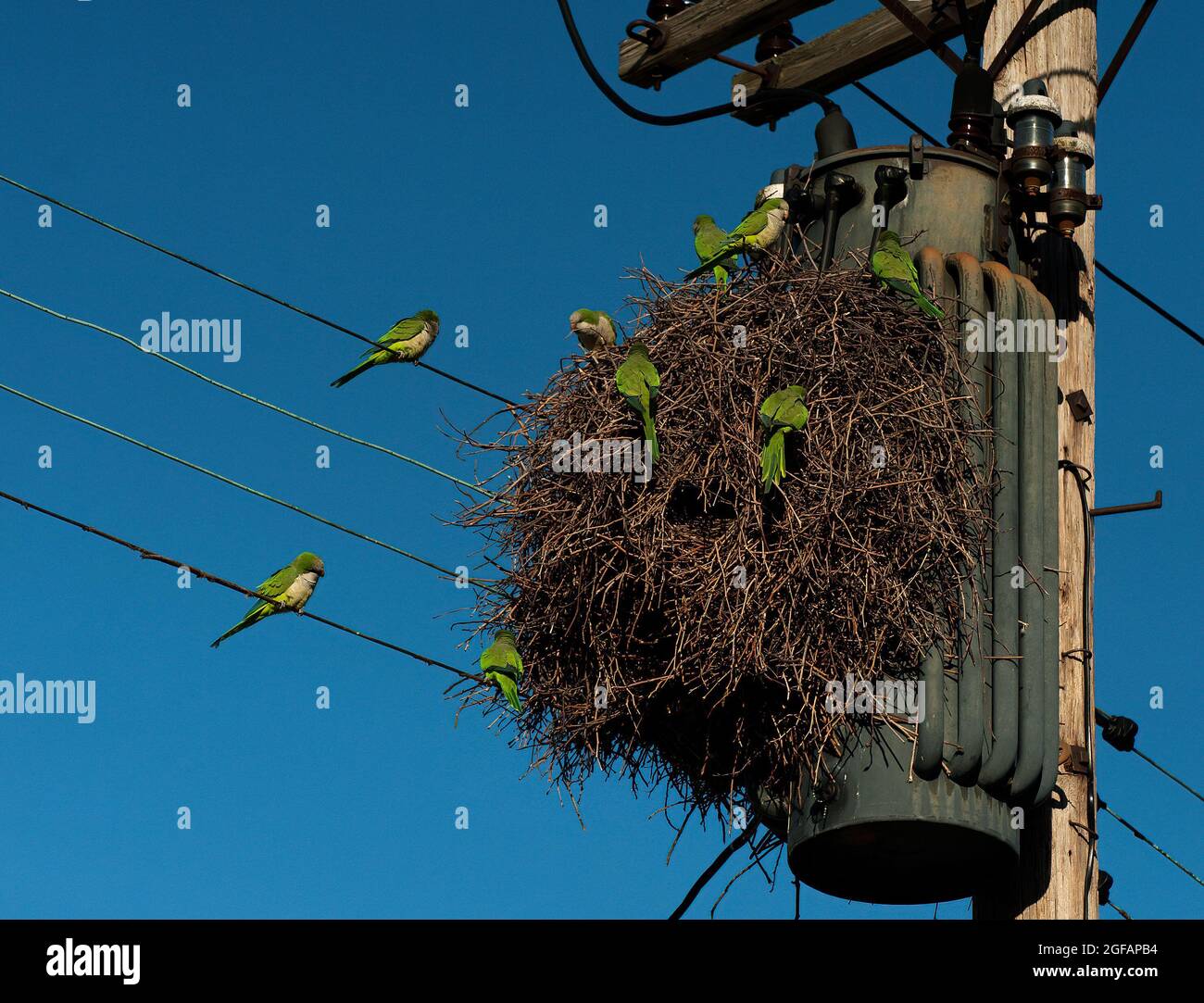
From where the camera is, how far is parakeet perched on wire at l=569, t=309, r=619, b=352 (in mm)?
9312

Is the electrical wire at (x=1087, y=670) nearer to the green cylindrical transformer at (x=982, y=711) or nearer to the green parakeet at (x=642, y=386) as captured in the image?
the green cylindrical transformer at (x=982, y=711)

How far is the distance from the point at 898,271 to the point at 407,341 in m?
3.93

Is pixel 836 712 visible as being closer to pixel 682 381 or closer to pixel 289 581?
pixel 682 381

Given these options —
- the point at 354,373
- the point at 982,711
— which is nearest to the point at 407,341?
the point at 354,373

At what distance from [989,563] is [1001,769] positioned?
730 millimetres

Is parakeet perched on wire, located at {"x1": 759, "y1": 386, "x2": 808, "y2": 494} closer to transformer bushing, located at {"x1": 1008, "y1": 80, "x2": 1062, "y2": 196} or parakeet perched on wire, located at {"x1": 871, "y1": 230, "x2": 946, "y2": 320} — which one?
parakeet perched on wire, located at {"x1": 871, "y1": 230, "x2": 946, "y2": 320}

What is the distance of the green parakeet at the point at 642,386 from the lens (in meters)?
8.02

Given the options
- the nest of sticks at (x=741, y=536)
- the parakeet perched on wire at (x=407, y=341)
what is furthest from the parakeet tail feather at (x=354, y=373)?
the nest of sticks at (x=741, y=536)

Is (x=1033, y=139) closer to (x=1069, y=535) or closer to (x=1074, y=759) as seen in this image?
(x=1069, y=535)

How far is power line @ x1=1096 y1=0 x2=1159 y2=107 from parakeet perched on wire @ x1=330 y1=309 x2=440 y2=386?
381 centimetres

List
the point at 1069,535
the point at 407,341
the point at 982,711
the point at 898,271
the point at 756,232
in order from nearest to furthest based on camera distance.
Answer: the point at 982,711 → the point at 1069,535 → the point at 898,271 → the point at 756,232 → the point at 407,341

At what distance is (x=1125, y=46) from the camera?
8930 mm

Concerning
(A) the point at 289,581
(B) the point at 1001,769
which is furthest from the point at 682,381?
(A) the point at 289,581

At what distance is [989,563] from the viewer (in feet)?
25.7
